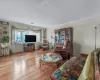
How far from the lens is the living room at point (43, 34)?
2500mm

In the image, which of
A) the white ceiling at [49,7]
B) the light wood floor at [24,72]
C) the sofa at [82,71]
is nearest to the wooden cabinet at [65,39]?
the light wood floor at [24,72]

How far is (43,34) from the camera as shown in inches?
281

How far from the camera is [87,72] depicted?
947mm

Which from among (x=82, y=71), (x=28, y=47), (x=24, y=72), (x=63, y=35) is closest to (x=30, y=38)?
(x=28, y=47)

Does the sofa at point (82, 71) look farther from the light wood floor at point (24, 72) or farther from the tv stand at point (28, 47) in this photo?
the tv stand at point (28, 47)

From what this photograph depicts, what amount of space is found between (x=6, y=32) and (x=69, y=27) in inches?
160

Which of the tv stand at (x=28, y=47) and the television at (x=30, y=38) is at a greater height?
the television at (x=30, y=38)

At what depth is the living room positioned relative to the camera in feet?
8.20

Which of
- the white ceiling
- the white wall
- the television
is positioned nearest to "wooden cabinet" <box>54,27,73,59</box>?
the white wall

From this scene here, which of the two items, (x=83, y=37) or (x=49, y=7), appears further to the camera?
(x=83, y=37)

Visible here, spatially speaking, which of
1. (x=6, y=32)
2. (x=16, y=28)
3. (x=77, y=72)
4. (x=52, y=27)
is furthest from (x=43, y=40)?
(x=77, y=72)

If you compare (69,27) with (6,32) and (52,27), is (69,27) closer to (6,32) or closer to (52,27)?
(52,27)

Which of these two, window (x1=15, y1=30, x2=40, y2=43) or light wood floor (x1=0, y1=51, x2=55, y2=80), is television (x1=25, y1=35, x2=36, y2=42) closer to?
window (x1=15, y1=30, x2=40, y2=43)

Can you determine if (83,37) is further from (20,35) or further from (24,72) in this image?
(20,35)
